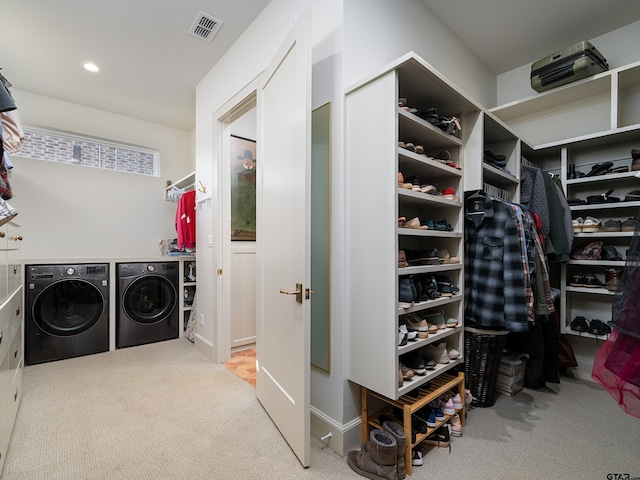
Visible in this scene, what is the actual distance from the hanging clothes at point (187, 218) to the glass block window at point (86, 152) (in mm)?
1050

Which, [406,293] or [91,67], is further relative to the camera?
[91,67]

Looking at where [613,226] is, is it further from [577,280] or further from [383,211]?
[383,211]

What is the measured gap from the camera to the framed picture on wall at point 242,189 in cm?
312

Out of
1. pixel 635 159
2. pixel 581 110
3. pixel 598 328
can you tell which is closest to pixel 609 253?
pixel 598 328

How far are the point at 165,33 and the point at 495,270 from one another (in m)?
2.90

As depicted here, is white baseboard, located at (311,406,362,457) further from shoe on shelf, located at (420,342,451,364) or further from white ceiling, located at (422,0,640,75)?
white ceiling, located at (422,0,640,75)

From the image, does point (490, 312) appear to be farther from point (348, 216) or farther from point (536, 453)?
point (348, 216)

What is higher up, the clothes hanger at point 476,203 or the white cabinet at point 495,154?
the white cabinet at point 495,154

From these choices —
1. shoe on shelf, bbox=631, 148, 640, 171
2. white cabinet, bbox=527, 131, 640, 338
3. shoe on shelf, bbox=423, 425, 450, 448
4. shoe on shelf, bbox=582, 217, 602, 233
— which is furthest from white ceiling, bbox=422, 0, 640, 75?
shoe on shelf, bbox=423, 425, 450, 448

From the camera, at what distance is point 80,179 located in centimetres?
354

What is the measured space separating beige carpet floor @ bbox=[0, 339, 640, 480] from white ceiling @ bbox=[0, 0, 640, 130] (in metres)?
2.66

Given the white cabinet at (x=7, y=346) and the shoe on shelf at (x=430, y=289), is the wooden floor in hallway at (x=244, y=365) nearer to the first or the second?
the white cabinet at (x=7, y=346)

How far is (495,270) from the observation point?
1826 mm

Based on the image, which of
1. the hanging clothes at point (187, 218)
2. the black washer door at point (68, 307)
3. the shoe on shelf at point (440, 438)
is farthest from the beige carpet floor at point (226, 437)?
the hanging clothes at point (187, 218)
